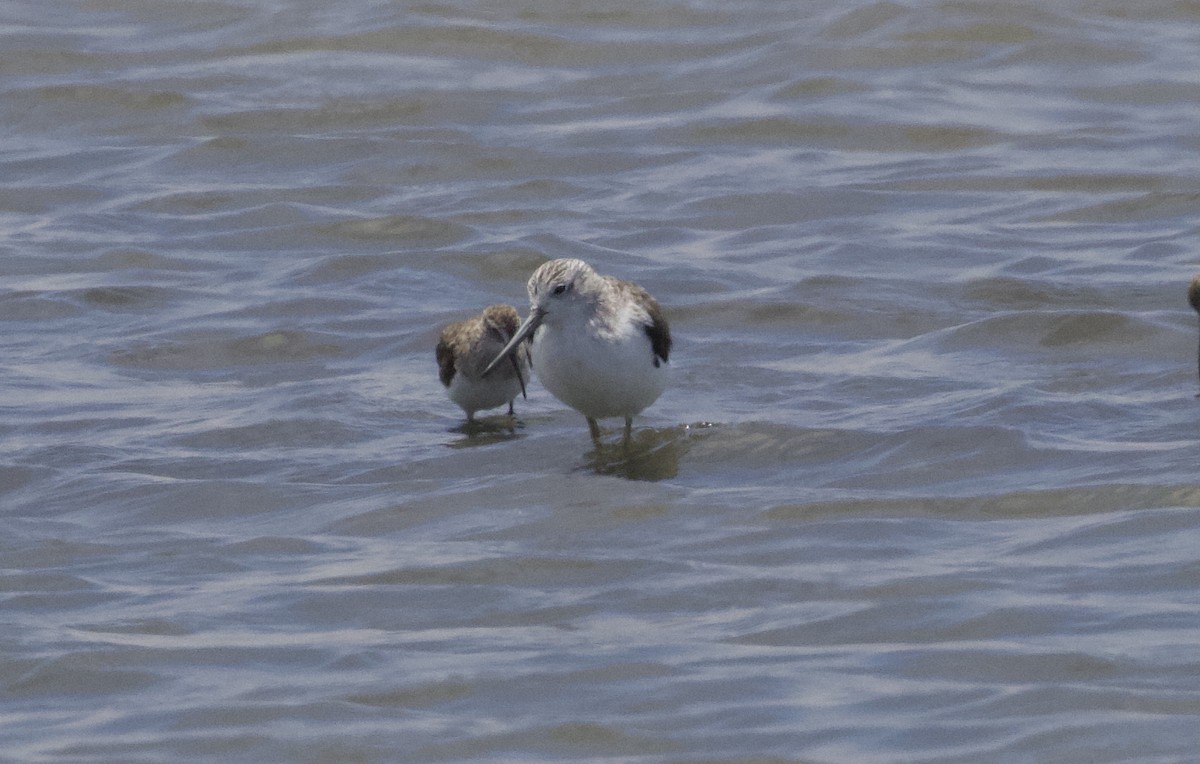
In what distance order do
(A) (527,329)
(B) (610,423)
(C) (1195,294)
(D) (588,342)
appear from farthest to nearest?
1. (C) (1195,294)
2. (B) (610,423)
3. (A) (527,329)
4. (D) (588,342)

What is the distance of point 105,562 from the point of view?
8500 millimetres

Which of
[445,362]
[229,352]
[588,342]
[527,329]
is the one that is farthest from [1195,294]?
[229,352]

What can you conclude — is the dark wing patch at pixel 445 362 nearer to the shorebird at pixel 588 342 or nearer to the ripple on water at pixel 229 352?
the shorebird at pixel 588 342

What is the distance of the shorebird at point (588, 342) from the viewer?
9969mm

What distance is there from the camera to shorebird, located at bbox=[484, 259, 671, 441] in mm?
9969

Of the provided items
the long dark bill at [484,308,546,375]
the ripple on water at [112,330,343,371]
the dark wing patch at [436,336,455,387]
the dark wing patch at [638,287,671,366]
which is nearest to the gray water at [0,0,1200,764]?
the ripple on water at [112,330,343,371]

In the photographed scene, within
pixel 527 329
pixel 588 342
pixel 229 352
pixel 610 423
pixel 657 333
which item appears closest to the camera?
pixel 588 342

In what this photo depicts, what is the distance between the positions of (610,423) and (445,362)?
36.0 inches

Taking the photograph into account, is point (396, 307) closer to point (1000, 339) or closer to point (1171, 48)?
point (1000, 339)

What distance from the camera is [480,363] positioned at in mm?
10922

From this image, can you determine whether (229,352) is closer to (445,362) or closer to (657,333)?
(445,362)

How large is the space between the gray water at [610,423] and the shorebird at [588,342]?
1.29 feet

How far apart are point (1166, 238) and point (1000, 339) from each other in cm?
275

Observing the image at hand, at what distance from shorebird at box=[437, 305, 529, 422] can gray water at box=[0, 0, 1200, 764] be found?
20 centimetres
